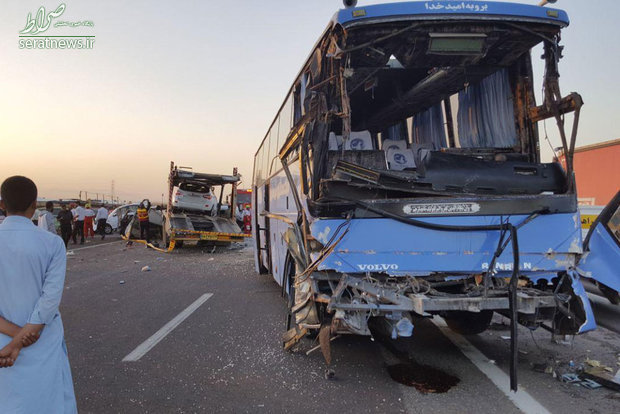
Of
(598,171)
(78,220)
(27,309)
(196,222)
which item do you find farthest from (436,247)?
(78,220)

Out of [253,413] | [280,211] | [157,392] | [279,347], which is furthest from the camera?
[280,211]

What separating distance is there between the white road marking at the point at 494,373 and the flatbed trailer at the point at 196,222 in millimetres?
12495

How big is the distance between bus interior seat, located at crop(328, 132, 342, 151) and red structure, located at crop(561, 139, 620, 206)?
9.62m

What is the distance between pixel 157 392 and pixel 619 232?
5.01 metres

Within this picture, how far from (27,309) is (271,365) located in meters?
2.71

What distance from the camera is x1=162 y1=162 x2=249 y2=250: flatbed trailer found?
1670 centimetres

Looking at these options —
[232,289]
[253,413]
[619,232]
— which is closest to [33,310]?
[253,413]

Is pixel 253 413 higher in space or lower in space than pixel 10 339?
lower

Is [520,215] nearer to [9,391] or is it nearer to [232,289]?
[9,391]

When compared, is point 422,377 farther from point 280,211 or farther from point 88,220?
point 88,220

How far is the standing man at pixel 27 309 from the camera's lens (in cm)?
217

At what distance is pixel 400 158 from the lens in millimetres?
5785

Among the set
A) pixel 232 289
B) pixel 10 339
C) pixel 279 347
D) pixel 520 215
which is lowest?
pixel 232 289

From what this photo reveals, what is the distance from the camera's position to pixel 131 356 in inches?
186
